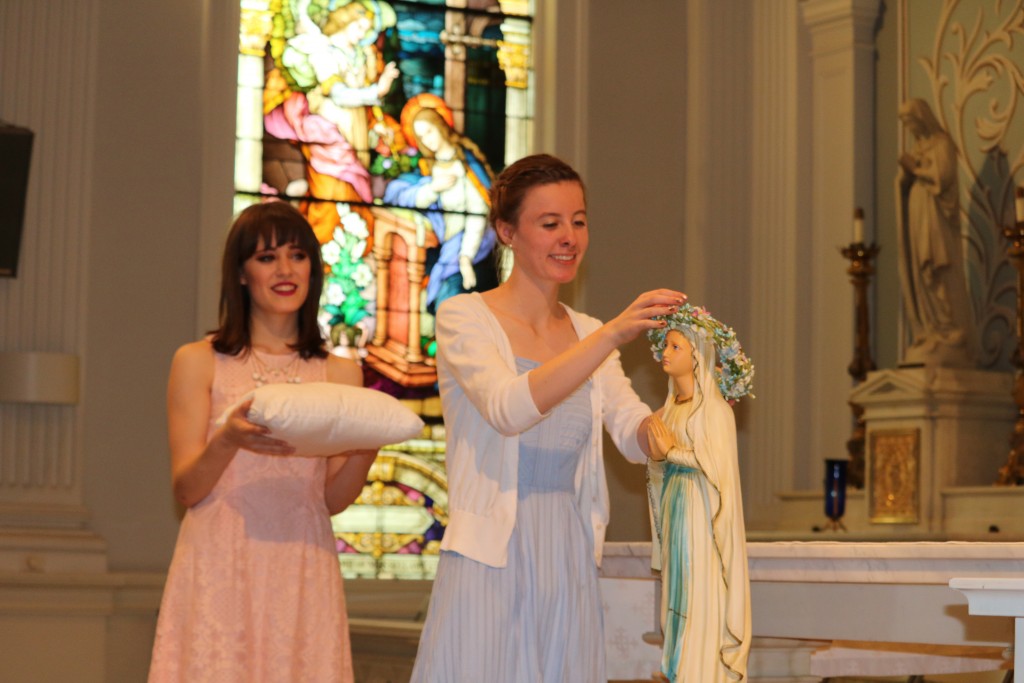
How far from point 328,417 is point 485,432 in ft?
1.16

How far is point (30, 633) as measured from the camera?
7.28 m

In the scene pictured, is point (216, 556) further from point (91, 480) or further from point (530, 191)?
point (91, 480)

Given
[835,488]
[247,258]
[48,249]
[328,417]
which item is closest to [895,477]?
[835,488]

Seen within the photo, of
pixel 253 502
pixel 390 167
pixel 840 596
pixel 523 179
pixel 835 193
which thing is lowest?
pixel 840 596

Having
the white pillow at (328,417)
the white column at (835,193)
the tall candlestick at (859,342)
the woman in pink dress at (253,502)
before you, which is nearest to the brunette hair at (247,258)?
the woman in pink dress at (253,502)

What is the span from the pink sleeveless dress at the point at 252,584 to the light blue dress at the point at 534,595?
491 millimetres

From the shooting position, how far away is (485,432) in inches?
106

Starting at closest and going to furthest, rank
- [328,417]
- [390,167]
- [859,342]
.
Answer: [328,417]
[859,342]
[390,167]

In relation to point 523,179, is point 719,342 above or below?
below

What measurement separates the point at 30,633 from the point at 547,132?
4.00 m

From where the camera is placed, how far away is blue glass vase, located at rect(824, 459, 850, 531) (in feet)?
22.7

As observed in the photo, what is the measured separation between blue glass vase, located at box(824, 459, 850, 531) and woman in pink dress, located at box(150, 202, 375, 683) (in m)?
4.02

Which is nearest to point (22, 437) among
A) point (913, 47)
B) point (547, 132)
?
point (547, 132)

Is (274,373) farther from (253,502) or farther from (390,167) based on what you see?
(390,167)
